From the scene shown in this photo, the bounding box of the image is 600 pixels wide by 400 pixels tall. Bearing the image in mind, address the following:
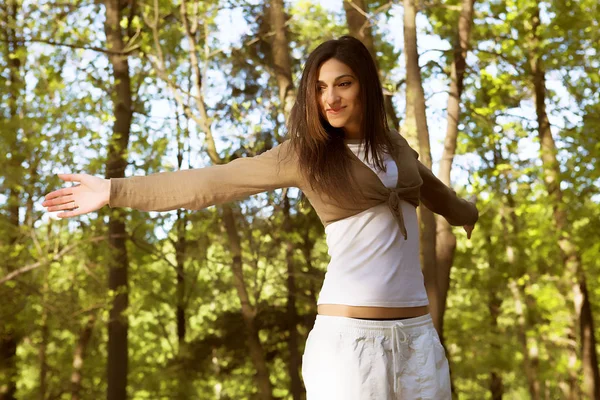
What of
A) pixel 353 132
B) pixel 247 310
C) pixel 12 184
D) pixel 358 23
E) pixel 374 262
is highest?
pixel 358 23

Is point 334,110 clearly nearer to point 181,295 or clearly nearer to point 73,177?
point 73,177

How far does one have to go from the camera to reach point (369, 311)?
257cm

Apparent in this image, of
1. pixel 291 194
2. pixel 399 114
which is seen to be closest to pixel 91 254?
pixel 291 194

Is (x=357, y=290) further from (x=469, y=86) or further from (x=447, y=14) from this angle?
(x=469, y=86)

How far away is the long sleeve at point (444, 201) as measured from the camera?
10.5 ft

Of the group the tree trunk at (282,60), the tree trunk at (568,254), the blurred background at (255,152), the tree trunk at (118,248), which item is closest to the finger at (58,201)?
the blurred background at (255,152)

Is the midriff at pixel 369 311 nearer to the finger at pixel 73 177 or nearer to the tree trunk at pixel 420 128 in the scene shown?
the finger at pixel 73 177

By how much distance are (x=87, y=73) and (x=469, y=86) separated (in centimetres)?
626

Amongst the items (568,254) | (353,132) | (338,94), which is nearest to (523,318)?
(568,254)

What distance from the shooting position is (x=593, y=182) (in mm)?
12102

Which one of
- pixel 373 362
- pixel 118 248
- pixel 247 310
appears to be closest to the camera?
pixel 373 362

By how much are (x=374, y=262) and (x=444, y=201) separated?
30.4 inches

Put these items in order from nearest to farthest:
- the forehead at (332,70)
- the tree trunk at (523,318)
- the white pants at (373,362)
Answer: the white pants at (373,362) < the forehead at (332,70) < the tree trunk at (523,318)

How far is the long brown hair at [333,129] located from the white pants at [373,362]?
1.41 feet
